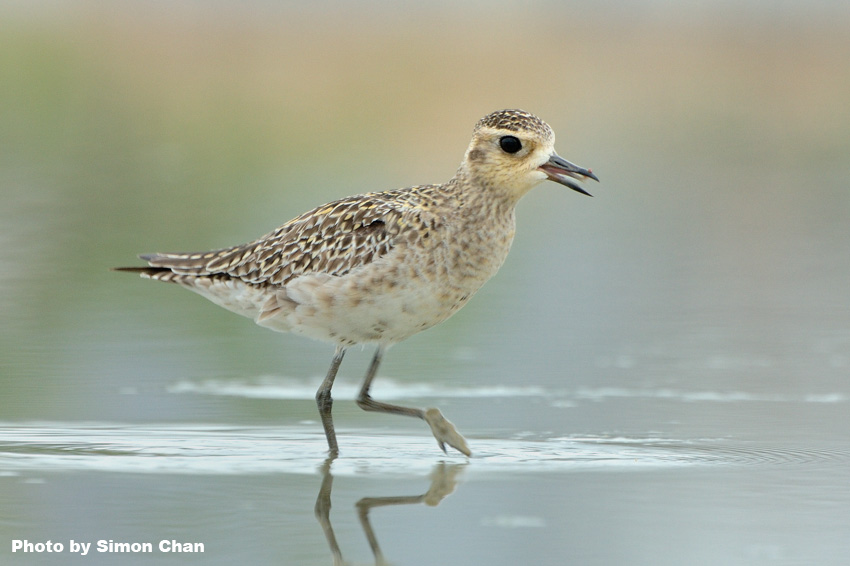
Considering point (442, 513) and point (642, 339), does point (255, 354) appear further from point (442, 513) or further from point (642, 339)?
point (442, 513)

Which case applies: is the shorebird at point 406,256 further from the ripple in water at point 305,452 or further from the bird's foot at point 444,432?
the ripple in water at point 305,452

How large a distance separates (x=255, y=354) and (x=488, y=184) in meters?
3.11

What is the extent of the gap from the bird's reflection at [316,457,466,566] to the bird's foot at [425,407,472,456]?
141 millimetres

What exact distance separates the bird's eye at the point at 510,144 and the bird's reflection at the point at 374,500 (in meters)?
1.75

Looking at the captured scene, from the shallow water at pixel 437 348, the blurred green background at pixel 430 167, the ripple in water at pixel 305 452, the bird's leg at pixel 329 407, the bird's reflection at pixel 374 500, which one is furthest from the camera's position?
the blurred green background at pixel 430 167

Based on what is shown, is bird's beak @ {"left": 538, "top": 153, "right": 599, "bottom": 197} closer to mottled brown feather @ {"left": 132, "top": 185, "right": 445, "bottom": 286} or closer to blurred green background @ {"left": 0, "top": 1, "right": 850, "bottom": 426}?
mottled brown feather @ {"left": 132, "top": 185, "right": 445, "bottom": 286}

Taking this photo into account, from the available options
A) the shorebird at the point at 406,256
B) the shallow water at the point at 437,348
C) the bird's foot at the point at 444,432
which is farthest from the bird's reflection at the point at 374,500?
the shorebird at the point at 406,256

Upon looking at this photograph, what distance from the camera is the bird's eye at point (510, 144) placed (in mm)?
8750

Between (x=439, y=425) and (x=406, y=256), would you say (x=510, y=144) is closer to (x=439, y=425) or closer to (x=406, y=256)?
(x=406, y=256)

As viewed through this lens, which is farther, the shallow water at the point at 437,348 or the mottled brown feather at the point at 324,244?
the mottled brown feather at the point at 324,244

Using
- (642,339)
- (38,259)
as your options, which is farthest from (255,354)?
(38,259)

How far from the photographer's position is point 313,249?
29.9ft

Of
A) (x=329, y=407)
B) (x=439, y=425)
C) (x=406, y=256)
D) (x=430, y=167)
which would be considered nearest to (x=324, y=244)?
(x=406, y=256)

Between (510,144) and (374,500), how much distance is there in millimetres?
2315
